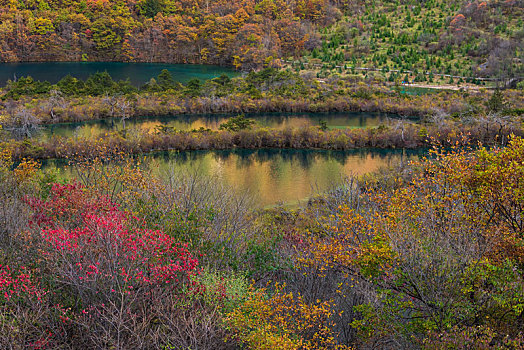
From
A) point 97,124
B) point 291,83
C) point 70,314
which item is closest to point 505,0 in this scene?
point 291,83

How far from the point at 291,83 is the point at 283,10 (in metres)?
52.4

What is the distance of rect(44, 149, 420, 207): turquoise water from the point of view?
29.9 m

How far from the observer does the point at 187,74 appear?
8219cm

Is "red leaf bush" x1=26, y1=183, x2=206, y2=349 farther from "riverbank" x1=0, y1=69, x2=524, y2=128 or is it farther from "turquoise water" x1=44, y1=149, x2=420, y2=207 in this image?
"riverbank" x1=0, y1=69, x2=524, y2=128

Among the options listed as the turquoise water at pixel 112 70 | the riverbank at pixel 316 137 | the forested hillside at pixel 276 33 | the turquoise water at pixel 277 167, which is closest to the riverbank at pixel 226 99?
Result: the riverbank at pixel 316 137

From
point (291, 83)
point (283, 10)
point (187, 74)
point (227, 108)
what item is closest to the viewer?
point (227, 108)

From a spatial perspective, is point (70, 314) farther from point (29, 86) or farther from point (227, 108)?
point (29, 86)

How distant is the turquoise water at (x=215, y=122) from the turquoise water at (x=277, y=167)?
757 centimetres

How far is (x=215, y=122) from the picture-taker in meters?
48.6

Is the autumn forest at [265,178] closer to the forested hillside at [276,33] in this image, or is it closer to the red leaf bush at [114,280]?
the red leaf bush at [114,280]

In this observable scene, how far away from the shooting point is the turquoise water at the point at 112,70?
246 ft

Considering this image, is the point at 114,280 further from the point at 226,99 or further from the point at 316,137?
the point at 226,99

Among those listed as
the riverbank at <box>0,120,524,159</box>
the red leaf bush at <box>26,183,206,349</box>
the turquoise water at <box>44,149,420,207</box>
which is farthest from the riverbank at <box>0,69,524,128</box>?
the red leaf bush at <box>26,183,206,349</box>

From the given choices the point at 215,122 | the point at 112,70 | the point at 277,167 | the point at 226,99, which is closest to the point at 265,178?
the point at 277,167
